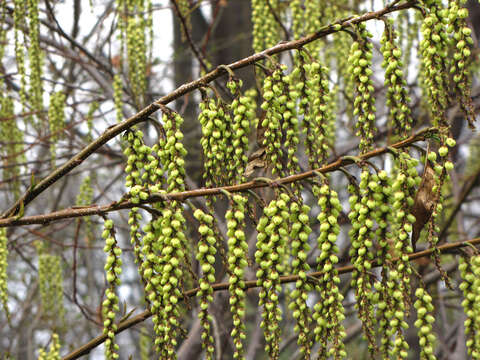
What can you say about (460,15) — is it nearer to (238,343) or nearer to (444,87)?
(444,87)

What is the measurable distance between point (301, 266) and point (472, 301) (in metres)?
0.45

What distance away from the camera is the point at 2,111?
2.90 metres

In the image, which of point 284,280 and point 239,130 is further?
point 284,280

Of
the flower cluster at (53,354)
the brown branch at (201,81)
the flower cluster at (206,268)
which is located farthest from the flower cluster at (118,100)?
the flower cluster at (206,268)

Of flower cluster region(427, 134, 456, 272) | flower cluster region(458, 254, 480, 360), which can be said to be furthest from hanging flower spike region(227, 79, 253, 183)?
flower cluster region(458, 254, 480, 360)

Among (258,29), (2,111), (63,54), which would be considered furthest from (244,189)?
(63,54)

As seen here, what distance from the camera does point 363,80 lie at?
134 cm

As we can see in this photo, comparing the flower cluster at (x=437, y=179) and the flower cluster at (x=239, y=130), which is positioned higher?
the flower cluster at (x=239, y=130)

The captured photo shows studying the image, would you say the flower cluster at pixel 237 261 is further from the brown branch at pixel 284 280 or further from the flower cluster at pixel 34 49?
the flower cluster at pixel 34 49

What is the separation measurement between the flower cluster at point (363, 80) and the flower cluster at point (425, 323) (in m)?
0.39

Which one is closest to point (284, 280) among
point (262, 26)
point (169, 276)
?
point (169, 276)

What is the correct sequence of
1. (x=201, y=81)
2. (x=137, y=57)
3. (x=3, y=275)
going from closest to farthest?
1. (x=201, y=81)
2. (x=3, y=275)
3. (x=137, y=57)

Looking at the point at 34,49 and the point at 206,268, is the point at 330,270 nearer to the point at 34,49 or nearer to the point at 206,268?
the point at 206,268

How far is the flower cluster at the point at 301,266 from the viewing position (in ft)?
4.03
